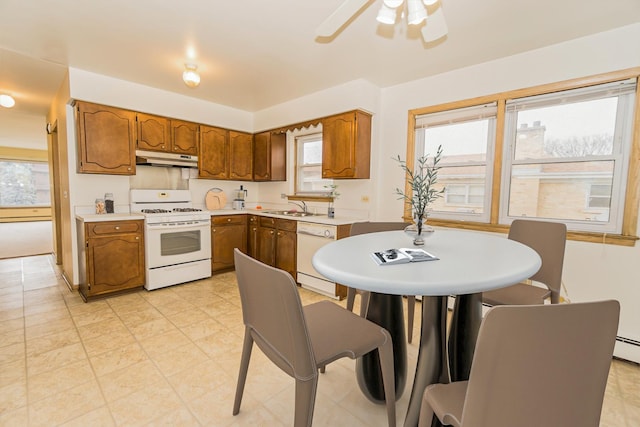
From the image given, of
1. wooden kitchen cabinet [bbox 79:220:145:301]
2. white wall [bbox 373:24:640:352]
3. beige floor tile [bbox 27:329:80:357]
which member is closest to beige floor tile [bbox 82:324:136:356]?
beige floor tile [bbox 27:329:80:357]

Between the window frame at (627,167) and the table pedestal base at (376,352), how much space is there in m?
1.69

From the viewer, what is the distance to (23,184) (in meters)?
8.82

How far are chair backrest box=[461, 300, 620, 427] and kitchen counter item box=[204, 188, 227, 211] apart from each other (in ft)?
13.9

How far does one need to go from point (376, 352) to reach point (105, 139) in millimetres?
3576

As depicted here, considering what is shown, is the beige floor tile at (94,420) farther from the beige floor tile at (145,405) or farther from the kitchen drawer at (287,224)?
the kitchen drawer at (287,224)

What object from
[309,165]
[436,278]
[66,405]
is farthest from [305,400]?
[309,165]

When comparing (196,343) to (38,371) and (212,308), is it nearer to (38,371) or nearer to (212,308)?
(212,308)

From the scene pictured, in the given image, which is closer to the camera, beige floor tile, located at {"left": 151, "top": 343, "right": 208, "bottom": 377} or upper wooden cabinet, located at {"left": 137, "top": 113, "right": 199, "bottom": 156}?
beige floor tile, located at {"left": 151, "top": 343, "right": 208, "bottom": 377}

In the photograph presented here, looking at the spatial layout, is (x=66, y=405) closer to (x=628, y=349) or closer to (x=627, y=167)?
(x=628, y=349)

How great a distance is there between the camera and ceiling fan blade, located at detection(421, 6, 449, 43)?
1.60 meters

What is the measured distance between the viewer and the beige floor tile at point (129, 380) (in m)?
1.74

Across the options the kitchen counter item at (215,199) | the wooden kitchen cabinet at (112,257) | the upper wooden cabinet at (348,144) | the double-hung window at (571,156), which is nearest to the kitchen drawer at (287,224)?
the upper wooden cabinet at (348,144)

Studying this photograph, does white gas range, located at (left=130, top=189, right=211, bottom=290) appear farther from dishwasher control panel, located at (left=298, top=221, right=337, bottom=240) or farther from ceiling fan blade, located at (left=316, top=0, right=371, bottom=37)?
ceiling fan blade, located at (left=316, top=0, right=371, bottom=37)

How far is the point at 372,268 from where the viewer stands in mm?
1127
